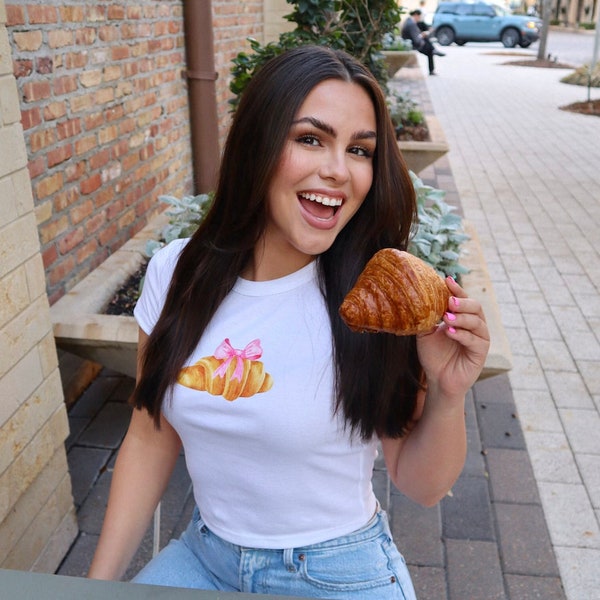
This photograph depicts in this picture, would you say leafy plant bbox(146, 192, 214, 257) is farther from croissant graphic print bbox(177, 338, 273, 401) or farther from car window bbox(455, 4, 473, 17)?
car window bbox(455, 4, 473, 17)

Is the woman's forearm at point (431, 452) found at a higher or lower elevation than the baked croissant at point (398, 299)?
lower

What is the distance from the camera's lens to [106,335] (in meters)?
3.00

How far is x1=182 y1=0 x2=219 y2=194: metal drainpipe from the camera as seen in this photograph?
5191 mm

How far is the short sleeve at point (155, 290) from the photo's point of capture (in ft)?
6.15

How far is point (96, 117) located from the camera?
3893 millimetres

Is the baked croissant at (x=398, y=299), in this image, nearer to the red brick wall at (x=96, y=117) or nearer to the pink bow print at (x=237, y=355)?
the pink bow print at (x=237, y=355)

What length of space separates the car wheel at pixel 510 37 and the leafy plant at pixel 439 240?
97.4ft

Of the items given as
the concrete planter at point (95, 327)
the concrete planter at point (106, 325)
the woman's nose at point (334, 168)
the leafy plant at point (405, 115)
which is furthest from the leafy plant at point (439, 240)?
the leafy plant at point (405, 115)

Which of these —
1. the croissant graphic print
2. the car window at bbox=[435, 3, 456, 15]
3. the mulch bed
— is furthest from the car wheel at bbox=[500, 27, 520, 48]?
the croissant graphic print

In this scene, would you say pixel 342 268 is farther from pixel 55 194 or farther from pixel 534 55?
pixel 534 55

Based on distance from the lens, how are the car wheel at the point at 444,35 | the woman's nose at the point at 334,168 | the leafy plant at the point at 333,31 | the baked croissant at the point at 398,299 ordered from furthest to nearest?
the car wheel at the point at 444,35 < the leafy plant at the point at 333,31 < the woman's nose at the point at 334,168 < the baked croissant at the point at 398,299

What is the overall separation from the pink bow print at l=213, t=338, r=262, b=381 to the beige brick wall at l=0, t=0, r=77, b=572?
87cm

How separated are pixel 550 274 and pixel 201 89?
325cm

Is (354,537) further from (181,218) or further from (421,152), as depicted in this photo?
(421,152)
